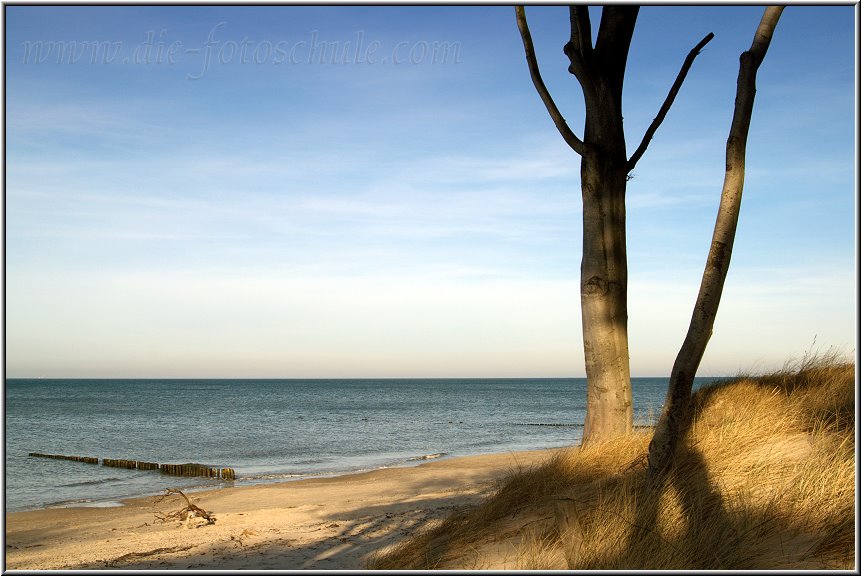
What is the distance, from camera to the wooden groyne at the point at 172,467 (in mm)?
22375

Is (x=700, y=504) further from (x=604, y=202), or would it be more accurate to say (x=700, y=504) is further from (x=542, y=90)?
(x=542, y=90)

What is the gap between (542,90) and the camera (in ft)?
27.6

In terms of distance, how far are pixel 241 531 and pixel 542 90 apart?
6.86m

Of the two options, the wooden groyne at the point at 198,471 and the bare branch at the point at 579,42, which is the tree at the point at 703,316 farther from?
the wooden groyne at the point at 198,471

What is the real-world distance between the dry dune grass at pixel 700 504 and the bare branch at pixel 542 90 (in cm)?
328

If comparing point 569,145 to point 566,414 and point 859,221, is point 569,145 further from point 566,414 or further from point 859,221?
point 566,414

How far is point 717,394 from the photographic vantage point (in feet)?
26.2

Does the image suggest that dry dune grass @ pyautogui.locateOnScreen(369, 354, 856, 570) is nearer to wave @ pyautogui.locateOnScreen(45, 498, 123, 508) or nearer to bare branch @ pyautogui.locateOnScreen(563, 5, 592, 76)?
bare branch @ pyautogui.locateOnScreen(563, 5, 592, 76)

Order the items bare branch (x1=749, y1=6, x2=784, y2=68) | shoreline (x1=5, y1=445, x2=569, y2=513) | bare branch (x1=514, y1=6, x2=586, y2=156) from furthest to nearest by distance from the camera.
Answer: shoreline (x1=5, y1=445, x2=569, y2=513) → bare branch (x1=514, y1=6, x2=586, y2=156) → bare branch (x1=749, y1=6, x2=784, y2=68)

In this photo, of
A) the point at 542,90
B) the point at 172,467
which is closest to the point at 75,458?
the point at 172,467

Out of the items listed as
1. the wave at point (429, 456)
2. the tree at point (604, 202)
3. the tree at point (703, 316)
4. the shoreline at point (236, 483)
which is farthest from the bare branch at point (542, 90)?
the wave at point (429, 456)

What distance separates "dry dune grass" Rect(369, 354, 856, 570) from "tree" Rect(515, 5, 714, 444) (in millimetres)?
660

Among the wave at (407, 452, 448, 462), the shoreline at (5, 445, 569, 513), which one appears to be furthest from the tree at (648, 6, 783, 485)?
the wave at (407, 452, 448, 462)

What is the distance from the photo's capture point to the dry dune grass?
4609 mm
